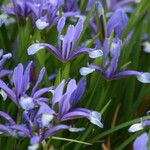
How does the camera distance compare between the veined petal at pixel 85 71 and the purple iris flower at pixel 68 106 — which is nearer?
the purple iris flower at pixel 68 106

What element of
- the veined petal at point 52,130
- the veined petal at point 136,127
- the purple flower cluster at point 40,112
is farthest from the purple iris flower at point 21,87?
the veined petal at point 136,127

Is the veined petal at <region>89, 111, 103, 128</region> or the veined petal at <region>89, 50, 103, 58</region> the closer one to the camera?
the veined petal at <region>89, 111, 103, 128</region>

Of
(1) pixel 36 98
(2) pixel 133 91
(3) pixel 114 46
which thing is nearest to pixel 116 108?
(2) pixel 133 91

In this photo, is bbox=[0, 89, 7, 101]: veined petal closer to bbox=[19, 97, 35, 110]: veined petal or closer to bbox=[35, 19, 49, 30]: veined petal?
bbox=[19, 97, 35, 110]: veined petal

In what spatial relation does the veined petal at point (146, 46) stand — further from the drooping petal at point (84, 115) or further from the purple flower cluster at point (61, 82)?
the drooping petal at point (84, 115)

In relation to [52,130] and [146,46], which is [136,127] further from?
[146,46]

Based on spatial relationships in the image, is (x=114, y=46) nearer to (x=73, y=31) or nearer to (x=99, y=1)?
(x=73, y=31)

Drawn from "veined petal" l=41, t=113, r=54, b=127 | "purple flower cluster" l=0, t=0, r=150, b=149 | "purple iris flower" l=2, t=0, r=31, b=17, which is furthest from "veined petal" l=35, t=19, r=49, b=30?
"veined petal" l=41, t=113, r=54, b=127

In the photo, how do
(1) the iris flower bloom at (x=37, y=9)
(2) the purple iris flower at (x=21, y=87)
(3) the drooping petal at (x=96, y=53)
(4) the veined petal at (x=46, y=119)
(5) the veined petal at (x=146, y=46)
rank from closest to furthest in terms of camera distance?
(4) the veined petal at (x=46, y=119) < (2) the purple iris flower at (x=21, y=87) < (3) the drooping petal at (x=96, y=53) < (1) the iris flower bloom at (x=37, y=9) < (5) the veined petal at (x=146, y=46)

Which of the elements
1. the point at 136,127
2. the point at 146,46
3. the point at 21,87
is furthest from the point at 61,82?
the point at 146,46
